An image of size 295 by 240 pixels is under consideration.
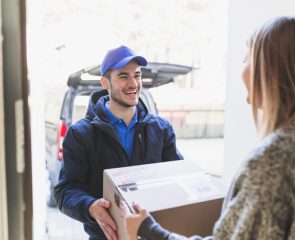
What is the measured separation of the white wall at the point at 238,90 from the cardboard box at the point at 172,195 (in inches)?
41.6

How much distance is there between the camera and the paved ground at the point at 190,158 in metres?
2.94

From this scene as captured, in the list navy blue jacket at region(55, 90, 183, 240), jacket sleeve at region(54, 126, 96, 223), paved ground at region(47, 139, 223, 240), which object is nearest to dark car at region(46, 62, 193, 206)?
paved ground at region(47, 139, 223, 240)

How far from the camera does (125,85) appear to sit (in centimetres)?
150

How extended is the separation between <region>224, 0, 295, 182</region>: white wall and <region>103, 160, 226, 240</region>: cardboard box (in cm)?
106

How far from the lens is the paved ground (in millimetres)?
2938

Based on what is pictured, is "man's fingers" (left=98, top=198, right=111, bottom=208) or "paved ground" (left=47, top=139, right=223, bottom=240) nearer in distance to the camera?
"man's fingers" (left=98, top=198, right=111, bottom=208)

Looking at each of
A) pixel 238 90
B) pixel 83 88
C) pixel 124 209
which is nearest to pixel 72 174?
pixel 124 209

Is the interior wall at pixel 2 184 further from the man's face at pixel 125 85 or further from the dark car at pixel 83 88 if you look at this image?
the dark car at pixel 83 88

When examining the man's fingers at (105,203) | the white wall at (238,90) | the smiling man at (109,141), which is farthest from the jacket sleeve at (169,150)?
the white wall at (238,90)

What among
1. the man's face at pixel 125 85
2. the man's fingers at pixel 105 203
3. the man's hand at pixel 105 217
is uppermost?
the man's face at pixel 125 85

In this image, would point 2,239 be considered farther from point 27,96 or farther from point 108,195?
point 108,195

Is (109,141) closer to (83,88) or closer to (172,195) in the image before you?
(172,195)

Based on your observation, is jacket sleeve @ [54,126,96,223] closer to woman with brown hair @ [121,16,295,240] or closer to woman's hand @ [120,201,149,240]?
woman's hand @ [120,201,149,240]

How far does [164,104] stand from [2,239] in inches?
215
